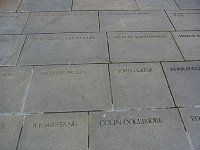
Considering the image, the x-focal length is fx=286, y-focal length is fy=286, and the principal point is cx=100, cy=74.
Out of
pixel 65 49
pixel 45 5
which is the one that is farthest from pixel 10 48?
pixel 45 5

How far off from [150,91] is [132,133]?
0.98 m

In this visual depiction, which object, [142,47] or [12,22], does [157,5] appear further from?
[12,22]

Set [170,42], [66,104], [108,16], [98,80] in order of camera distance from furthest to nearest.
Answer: [108,16]
[170,42]
[98,80]
[66,104]

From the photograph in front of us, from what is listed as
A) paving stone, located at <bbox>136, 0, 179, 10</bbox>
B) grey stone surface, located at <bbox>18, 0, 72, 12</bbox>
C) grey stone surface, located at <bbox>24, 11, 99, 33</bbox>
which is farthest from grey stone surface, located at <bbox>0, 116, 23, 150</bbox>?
paving stone, located at <bbox>136, 0, 179, 10</bbox>

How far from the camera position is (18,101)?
4.68m

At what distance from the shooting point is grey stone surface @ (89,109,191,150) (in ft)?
13.0

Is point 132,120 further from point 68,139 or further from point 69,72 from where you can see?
point 69,72

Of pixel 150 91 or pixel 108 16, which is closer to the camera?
pixel 150 91

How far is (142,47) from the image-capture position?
5883mm

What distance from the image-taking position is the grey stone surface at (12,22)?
6496mm

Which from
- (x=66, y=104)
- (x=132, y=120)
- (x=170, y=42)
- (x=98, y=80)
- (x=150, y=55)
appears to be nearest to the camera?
(x=132, y=120)

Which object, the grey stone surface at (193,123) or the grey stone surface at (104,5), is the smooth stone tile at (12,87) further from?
the grey stone surface at (104,5)

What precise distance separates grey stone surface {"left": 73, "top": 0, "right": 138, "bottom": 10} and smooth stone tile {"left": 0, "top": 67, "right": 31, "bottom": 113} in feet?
9.20

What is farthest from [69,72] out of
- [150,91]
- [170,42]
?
[170,42]
